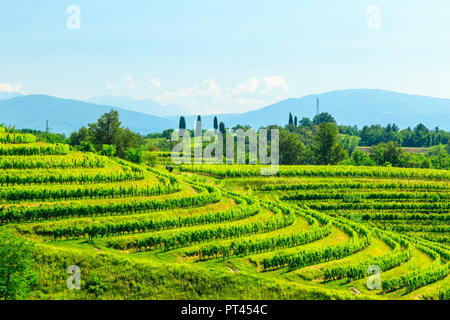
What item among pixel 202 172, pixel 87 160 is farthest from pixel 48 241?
pixel 202 172

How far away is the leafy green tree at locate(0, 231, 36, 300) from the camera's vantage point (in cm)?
3441

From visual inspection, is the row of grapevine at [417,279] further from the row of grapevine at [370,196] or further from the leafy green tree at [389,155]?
the leafy green tree at [389,155]

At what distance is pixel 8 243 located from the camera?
35719mm

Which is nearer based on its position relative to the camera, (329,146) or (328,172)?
(328,172)

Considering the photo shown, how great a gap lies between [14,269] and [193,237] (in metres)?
17.9

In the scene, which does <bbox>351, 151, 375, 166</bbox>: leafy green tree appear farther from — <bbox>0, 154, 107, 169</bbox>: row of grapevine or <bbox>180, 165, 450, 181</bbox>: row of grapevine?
<bbox>0, 154, 107, 169</bbox>: row of grapevine

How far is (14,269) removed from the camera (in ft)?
116

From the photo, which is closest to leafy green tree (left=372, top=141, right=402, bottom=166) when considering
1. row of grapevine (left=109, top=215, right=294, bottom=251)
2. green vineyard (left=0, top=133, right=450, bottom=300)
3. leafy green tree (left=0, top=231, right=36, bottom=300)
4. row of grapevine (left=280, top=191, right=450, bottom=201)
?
row of grapevine (left=280, top=191, right=450, bottom=201)

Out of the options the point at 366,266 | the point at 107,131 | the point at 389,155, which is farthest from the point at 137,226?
the point at 389,155

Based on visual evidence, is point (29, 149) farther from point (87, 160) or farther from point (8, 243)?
point (8, 243)

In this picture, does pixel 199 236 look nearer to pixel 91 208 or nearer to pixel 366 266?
pixel 91 208

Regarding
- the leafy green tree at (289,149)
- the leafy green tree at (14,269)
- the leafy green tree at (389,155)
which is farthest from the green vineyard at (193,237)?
the leafy green tree at (289,149)

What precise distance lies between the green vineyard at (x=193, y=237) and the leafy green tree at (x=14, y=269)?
1.37 meters

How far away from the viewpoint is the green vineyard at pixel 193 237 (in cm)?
3856
